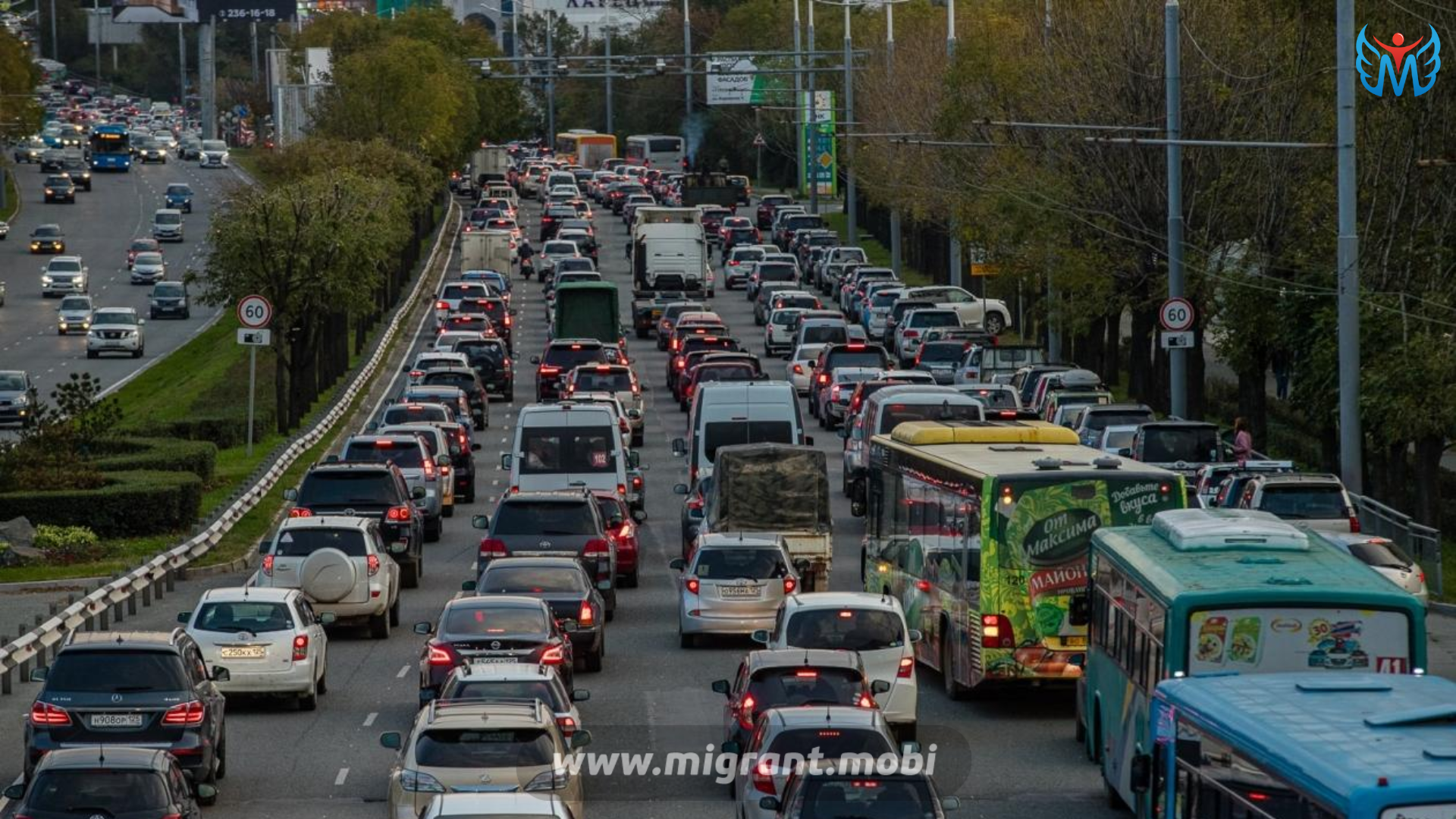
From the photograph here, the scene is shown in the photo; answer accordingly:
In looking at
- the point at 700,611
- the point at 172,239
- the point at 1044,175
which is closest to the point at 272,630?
the point at 700,611

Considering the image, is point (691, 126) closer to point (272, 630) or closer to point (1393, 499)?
point (1393, 499)

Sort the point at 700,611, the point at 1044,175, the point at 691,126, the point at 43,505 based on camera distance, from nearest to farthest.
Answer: the point at 700,611 < the point at 43,505 < the point at 1044,175 < the point at 691,126

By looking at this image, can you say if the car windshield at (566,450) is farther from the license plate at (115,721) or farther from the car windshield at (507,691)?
the license plate at (115,721)

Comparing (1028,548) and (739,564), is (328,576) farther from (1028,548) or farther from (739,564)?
(1028,548)

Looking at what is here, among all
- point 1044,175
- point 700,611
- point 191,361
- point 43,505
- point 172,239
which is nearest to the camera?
point 700,611

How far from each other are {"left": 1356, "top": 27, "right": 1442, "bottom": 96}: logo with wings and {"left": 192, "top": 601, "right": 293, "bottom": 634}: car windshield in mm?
20800

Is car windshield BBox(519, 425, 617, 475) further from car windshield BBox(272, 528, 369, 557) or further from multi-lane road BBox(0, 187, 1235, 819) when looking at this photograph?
car windshield BBox(272, 528, 369, 557)

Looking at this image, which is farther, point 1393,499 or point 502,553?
point 1393,499

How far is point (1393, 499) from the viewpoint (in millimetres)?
45875

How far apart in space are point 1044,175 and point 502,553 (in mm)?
28145

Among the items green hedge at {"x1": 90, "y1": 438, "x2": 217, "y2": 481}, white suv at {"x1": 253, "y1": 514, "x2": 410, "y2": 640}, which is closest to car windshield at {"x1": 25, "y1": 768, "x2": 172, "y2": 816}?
white suv at {"x1": 253, "y1": 514, "x2": 410, "y2": 640}

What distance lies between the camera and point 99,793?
706 inches

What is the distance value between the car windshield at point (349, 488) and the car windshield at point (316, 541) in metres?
4.09

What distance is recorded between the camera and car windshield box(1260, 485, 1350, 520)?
32.9 m
